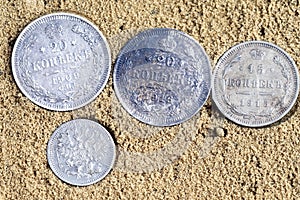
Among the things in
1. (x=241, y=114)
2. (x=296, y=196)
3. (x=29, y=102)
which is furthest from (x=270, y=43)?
(x=29, y=102)

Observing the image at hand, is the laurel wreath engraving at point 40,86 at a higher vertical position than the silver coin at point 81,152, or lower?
higher

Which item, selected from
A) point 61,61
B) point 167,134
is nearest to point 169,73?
point 167,134

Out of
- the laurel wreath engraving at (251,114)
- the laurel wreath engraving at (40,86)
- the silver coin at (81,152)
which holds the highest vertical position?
the laurel wreath engraving at (251,114)

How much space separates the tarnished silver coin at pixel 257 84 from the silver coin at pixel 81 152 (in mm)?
346

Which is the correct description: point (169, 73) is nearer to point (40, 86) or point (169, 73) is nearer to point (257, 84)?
point (257, 84)

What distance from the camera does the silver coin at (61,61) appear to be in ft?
4.97

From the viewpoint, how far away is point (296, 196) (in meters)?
1.51

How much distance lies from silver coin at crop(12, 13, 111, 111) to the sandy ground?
26 millimetres

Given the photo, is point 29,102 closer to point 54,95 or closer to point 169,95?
point 54,95

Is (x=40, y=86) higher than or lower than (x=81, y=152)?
higher

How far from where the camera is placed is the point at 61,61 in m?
1.52

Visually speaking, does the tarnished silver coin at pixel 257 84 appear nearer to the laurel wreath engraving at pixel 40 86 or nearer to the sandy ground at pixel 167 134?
the sandy ground at pixel 167 134

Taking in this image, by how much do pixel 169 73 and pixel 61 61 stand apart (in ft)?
0.99

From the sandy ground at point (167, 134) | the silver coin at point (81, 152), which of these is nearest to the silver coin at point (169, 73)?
the sandy ground at point (167, 134)
